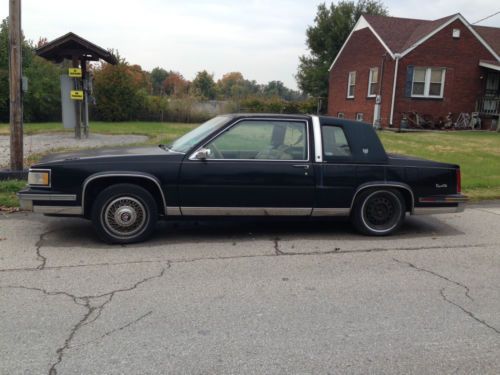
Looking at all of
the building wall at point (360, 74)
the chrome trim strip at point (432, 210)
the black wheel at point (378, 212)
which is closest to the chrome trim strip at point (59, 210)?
the black wheel at point (378, 212)

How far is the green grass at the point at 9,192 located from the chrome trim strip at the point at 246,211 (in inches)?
128

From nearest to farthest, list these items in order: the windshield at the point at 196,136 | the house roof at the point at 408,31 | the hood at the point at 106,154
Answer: the hood at the point at 106,154 → the windshield at the point at 196,136 → the house roof at the point at 408,31

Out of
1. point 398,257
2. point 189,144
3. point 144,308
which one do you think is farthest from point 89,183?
point 398,257

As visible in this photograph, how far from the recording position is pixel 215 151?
5.83 metres

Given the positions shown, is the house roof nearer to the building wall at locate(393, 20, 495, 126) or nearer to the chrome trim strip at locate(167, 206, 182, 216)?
the building wall at locate(393, 20, 495, 126)

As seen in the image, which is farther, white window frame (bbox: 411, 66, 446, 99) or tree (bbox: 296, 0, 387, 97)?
tree (bbox: 296, 0, 387, 97)

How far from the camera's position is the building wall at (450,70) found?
80.1 ft

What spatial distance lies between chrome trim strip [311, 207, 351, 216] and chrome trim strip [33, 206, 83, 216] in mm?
2847

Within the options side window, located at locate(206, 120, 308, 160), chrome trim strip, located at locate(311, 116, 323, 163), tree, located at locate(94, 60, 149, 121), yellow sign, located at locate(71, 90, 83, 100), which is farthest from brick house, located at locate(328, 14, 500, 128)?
side window, located at locate(206, 120, 308, 160)

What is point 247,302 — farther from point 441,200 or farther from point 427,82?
point 427,82

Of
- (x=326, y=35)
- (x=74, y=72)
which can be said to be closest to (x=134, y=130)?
(x=74, y=72)

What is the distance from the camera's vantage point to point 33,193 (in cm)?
548

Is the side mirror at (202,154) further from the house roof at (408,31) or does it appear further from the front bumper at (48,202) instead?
the house roof at (408,31)

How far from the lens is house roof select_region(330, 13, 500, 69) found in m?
24.3
